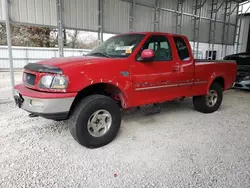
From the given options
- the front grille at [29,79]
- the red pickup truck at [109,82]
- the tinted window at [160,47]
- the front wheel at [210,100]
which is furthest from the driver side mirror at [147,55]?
the front wheel at [210,100]

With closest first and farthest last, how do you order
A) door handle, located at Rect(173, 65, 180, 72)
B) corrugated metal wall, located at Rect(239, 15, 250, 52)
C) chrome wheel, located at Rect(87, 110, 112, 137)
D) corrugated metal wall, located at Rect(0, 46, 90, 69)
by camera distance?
chrome wheel, located at Rect(87, 110, 112, 137)
door handle, located at Rect(173, 65, 180, 72)
corrugated metal wall, located at Rect(0, 46, 90, 69)
corrugated metal wall, located at Rect(239, 15, 250, 52)

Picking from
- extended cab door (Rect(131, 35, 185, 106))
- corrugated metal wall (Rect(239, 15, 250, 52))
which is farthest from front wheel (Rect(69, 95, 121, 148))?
corrugated metal wall (Rect(239, 15, 250, 52))

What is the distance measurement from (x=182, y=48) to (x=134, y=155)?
2.50m

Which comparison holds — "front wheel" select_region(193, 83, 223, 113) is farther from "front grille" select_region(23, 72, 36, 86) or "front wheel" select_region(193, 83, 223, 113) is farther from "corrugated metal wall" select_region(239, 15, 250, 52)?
"corrugated metal wall" select_region(239, 15, 250, 52)

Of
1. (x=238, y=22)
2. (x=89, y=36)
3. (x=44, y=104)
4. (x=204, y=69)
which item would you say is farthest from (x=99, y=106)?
(x=238, y=22)

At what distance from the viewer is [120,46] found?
11.3 ft

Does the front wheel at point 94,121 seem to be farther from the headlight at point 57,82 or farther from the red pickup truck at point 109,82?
the headlight at point 57,82

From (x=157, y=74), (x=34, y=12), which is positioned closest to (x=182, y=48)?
(x=157, y=74)

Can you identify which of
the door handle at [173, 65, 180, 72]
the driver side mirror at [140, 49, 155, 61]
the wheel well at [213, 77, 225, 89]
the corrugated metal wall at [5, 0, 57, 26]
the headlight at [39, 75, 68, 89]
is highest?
the corrugated metal wall at [5, 0, 57, 26]

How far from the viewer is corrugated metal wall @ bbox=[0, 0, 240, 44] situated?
19.7 feet

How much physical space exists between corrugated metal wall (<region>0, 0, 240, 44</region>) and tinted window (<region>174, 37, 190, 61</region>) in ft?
14.9

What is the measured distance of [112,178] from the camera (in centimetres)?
222

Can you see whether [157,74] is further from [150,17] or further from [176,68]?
[150,17]

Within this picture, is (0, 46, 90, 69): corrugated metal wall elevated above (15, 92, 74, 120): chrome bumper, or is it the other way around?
(0, 46, 90, 69): corrugated metal wall
